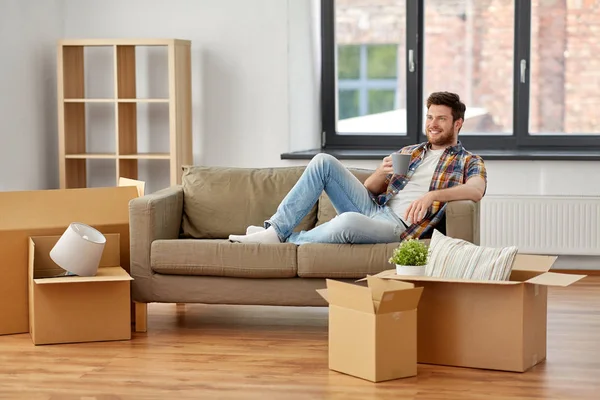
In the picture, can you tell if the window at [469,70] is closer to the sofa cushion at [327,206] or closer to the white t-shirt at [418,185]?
the sofa cushion at [327,206]

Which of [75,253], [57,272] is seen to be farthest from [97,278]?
[57,272]

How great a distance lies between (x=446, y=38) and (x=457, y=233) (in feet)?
7.99

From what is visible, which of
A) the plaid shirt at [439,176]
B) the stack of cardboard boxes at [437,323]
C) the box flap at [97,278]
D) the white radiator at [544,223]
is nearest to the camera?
the stack of cardboard boxes at [437,323]

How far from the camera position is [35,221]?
4.25 metres

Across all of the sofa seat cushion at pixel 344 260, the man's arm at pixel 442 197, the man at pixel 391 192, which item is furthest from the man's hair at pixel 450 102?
the sofa seat cushion at pixel 344 260

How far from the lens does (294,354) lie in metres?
3.85

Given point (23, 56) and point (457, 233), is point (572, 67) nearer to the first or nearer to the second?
point (457, 233)

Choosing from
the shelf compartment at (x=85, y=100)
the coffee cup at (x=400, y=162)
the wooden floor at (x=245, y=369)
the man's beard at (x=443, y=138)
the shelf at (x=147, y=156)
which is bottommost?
the wooden floor at (x=245, y=369)

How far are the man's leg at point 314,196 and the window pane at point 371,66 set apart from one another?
2000 mm

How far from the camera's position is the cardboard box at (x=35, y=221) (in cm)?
418

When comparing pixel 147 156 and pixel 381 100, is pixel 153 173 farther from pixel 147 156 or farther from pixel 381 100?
pixel 381 100

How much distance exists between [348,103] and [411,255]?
2.82 m

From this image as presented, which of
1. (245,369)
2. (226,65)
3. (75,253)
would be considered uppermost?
(226,65)

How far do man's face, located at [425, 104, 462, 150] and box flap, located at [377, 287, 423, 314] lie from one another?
40.6 inches
